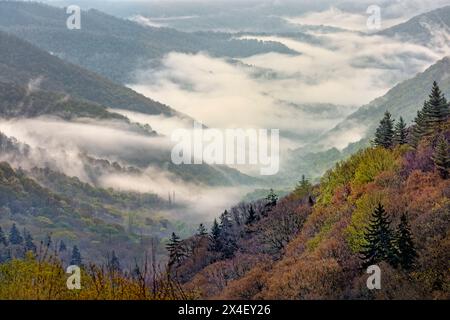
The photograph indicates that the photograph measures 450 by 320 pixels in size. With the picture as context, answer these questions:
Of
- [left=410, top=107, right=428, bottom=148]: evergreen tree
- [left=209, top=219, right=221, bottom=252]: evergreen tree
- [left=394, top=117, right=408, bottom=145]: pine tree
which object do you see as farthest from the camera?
[left=209, top=219, right=221, bottom=252]: evergreen tree

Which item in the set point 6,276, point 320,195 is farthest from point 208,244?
point 6,276

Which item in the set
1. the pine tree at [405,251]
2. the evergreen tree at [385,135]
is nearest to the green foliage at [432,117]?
the evergreen tree at [385,135]

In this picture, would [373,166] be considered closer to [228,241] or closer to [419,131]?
[419,131]

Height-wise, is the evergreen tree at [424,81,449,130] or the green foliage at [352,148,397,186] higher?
the evergreen tree at [424,81,449,130]

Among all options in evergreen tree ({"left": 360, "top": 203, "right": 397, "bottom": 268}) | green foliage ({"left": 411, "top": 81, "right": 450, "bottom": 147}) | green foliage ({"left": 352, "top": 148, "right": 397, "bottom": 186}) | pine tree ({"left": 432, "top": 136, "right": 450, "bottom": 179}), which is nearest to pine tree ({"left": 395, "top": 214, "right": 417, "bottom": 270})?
evergreen tree ({"left": 360, "top": 203, "right": 397, "bottom": 268})

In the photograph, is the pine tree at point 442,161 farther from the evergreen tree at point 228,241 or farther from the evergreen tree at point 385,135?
the evergreen tree at point 228,241

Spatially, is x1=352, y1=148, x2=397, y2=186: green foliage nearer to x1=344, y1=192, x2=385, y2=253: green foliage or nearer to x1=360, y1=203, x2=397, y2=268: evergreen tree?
x1=344, y1=192, x2=385, y2=253: green foliage

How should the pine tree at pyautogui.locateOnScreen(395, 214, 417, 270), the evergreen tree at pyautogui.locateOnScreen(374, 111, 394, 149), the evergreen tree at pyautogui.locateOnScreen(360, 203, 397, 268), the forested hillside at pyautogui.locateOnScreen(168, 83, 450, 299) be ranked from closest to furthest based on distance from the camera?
the forested hillside at pyautogui.locateOnScreen(168, 83, 450, 299)
the pine tree at pyautogui.locateOnScreen(395, 214, 417, 270)
the evergreen tree at pyautogui.locateOnScreen(360, 203, 397, 268)
the evergreen tree at pyautogui.locateOnScreen(374, 111, 394, 149)
